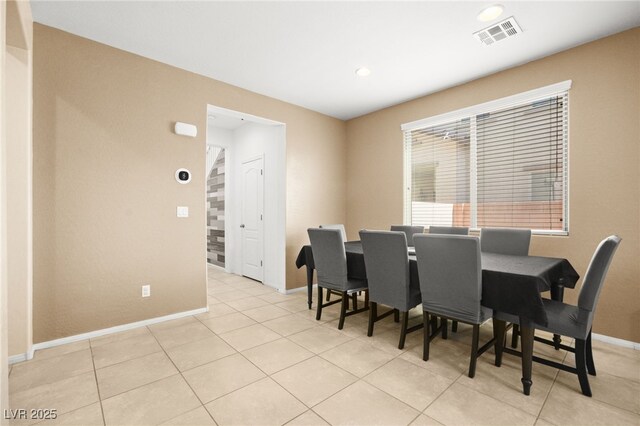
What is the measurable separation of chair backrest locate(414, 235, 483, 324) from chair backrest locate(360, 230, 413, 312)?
18cm

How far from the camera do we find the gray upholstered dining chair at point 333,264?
9.82 feet

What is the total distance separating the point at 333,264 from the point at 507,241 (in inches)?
71.2

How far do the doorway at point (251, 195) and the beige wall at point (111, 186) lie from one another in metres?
0.74

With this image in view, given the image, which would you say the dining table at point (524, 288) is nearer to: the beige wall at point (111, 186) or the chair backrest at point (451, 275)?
the chair backrest at point (451, 275)

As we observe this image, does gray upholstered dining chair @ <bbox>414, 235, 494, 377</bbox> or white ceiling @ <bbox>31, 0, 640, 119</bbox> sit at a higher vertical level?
white ceiling @ <bbox>31, 0, 640, 119</bbox>

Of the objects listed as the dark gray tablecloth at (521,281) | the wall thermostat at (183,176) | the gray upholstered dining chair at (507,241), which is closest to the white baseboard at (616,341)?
the dark gray tablecloth at (521,281)

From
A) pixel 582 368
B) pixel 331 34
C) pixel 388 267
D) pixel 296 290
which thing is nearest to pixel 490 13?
pixel 331 34

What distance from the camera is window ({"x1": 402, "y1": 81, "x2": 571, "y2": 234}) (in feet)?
10.3

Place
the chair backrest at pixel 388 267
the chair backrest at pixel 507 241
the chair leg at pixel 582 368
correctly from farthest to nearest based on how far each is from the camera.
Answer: the chair backrest at pixel 507 241, the chair backrest at pixel 388 267, the chair leg at pixel 582 368

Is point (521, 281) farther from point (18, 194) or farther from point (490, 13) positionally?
point (18, 194)

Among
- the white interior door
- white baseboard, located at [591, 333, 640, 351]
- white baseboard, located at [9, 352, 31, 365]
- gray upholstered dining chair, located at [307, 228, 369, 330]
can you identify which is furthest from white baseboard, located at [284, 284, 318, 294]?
white baseboard, located at [591, 333, 640, 351]

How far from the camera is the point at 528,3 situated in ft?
7.62

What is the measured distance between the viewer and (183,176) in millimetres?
3369

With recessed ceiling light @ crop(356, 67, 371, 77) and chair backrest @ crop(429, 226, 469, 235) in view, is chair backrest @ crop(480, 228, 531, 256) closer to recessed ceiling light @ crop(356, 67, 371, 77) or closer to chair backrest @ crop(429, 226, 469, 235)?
chair backrest @ crop(429, 226, 469, 235)
